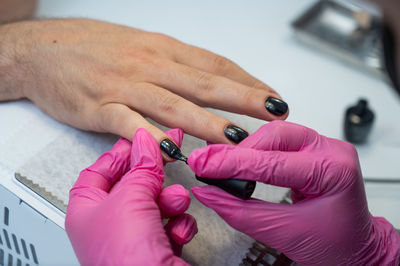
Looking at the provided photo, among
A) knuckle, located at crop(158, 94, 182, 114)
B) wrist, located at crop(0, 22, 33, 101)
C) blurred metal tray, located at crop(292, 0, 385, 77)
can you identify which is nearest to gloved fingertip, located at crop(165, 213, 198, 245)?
knuckle, located at crop(158, 94, 182, 114)

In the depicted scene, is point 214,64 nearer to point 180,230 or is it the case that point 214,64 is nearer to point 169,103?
point 169,103

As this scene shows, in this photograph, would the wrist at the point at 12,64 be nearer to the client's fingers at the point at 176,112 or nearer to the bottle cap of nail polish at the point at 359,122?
the client's fingers at the point at 176,112

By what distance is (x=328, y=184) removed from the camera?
0.71 meters

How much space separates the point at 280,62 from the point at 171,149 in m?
0.71

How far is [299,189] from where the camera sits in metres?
0.74

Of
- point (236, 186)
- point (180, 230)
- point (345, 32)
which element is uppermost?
point (345, 32)

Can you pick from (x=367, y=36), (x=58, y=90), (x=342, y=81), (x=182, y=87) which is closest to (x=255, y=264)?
(x=182, y=87)

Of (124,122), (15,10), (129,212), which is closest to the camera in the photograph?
(129,212)

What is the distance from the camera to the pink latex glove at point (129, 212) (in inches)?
24.9

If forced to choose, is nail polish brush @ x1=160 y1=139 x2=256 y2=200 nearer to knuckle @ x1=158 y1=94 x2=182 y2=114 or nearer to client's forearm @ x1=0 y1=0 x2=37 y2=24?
knuckle @ x1=158 y1=94 x2=182 y2=114

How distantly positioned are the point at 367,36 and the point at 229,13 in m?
0.52

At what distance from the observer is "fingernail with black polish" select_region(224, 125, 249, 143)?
823mm

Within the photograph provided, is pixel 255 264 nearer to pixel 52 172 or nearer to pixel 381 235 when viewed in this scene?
pixel 381 235

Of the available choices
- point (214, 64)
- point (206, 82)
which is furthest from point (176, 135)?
point (214, 64)
